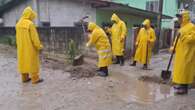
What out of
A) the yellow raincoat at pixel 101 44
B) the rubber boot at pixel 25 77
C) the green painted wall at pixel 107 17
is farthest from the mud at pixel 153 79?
the green painted wall at pixel 107 17

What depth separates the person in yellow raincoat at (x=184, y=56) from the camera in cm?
793

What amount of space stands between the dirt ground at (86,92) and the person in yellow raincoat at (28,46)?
42 cm

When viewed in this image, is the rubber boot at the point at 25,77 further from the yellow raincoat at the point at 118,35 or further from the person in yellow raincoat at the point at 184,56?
the yellow raincoat at the point at 118,35

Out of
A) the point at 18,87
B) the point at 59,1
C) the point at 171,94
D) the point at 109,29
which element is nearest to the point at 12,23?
the point at 59,1

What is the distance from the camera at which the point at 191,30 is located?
790 centimetres

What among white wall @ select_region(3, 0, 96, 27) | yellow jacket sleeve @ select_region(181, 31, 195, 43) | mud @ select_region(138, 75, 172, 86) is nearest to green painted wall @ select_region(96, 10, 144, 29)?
white wall @ select_region(3, 0, 96, 27)

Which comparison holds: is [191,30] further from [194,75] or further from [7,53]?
[7,53]

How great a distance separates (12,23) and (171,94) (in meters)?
15.7

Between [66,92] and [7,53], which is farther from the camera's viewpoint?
[7,53]

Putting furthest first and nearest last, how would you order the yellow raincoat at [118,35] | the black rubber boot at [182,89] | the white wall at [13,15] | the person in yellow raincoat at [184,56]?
→ 1. the white wall at [13,15]
2. the yellow raincoat at [118,35]
3. the black rubber boot at [182,89]
4. the person in yellow raincoat at [184,56]

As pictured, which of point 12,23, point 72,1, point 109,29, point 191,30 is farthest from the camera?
point 12,23

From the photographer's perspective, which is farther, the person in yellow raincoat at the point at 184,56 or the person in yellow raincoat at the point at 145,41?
the person in yellow raincoat at the point at 145,41

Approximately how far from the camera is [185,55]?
26.3 ft

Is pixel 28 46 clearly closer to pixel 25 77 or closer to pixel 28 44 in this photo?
pixel 28 44
